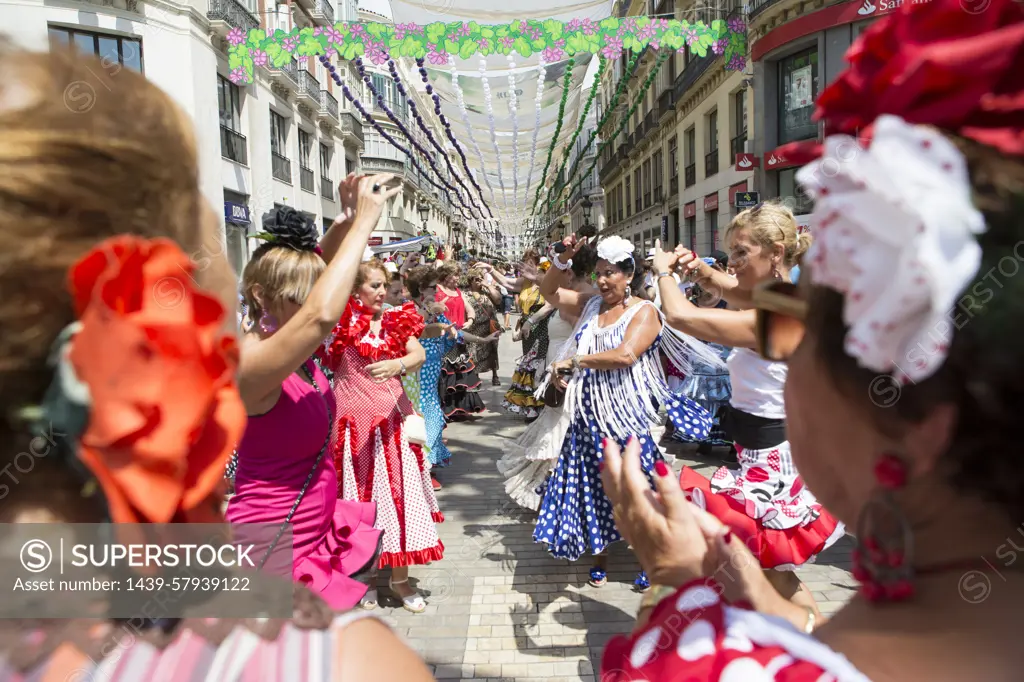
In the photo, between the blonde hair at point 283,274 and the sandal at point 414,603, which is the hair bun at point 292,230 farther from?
the sandal at point 414,603

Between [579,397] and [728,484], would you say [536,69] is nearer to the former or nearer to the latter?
[579,397]

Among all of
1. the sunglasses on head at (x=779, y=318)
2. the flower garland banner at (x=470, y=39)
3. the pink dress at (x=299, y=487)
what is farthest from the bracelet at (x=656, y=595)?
the flower garland banner at (x=470, y=39)

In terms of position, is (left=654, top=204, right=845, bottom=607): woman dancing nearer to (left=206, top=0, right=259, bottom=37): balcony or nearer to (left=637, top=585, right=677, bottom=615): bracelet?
(left=637, top=585, right=677, bottom=615): bracelet

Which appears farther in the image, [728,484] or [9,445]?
[728,484]

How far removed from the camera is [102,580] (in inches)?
30.2

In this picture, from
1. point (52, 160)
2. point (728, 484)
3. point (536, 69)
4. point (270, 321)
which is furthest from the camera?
point (536, 69)

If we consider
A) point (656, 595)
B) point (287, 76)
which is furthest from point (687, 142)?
point (656, 595)

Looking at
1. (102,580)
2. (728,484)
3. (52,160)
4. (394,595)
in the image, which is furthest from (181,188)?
A: (394,595)

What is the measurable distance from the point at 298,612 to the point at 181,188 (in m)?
0.55

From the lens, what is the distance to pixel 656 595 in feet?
3.25

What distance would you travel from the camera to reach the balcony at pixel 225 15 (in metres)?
15.0

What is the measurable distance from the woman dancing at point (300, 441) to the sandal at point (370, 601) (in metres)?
1.35

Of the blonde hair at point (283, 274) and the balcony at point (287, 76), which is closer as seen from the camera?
the blonde hair at point (283, 274)

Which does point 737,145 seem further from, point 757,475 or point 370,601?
point 370,601
